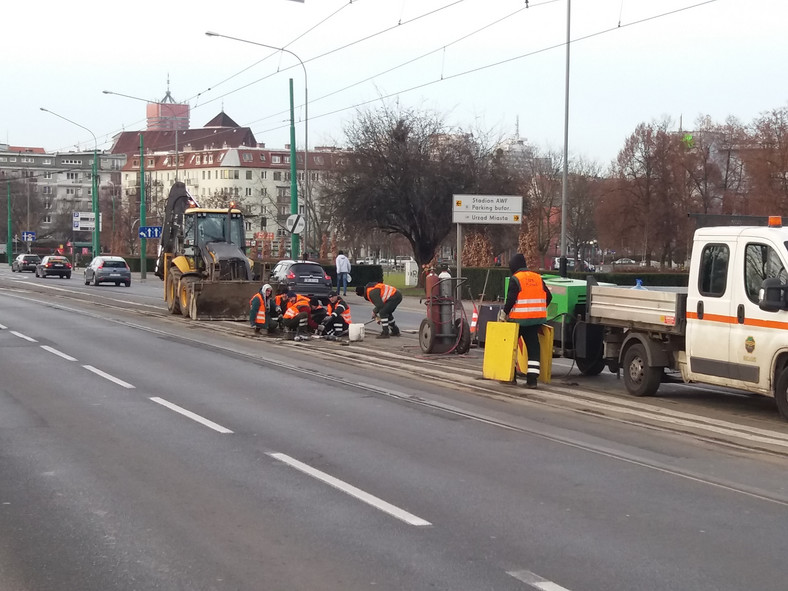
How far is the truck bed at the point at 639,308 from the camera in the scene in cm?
1202

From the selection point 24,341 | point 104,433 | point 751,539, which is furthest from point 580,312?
point 24,341

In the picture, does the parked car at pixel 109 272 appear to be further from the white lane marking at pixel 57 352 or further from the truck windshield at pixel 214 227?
the white lane marking at pixel 57 352

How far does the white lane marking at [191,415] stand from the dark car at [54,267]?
52.8 meters

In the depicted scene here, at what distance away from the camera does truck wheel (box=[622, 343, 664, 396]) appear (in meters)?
12.4

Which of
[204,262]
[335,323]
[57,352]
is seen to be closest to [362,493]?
[57,352]

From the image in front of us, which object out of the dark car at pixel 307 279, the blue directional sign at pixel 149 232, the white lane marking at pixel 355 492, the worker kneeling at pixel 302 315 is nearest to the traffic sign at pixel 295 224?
the dark car at pixel 307 279

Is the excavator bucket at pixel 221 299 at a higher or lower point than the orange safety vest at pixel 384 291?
lower

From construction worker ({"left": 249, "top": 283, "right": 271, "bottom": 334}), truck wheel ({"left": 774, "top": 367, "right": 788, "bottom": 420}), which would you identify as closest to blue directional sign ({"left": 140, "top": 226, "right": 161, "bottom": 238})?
construction worker ({"left": 249, "top": 283, "right": 271, "bottom": 334})

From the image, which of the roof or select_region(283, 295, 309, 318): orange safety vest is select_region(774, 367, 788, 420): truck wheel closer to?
select_region(283, 295, 309, 318): orange safety vest

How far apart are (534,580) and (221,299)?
21.4 metres

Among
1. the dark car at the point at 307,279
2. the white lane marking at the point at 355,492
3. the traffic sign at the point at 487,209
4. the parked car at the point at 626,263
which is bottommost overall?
the white lane marking at the point at 355,492

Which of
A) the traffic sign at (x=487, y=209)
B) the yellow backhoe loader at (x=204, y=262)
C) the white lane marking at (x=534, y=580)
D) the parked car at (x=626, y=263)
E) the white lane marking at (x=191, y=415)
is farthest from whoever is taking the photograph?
the parked car at (x=626, y=263)

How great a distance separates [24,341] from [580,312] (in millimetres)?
11176

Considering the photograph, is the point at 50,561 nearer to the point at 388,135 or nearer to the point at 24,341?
the point at 24,341
